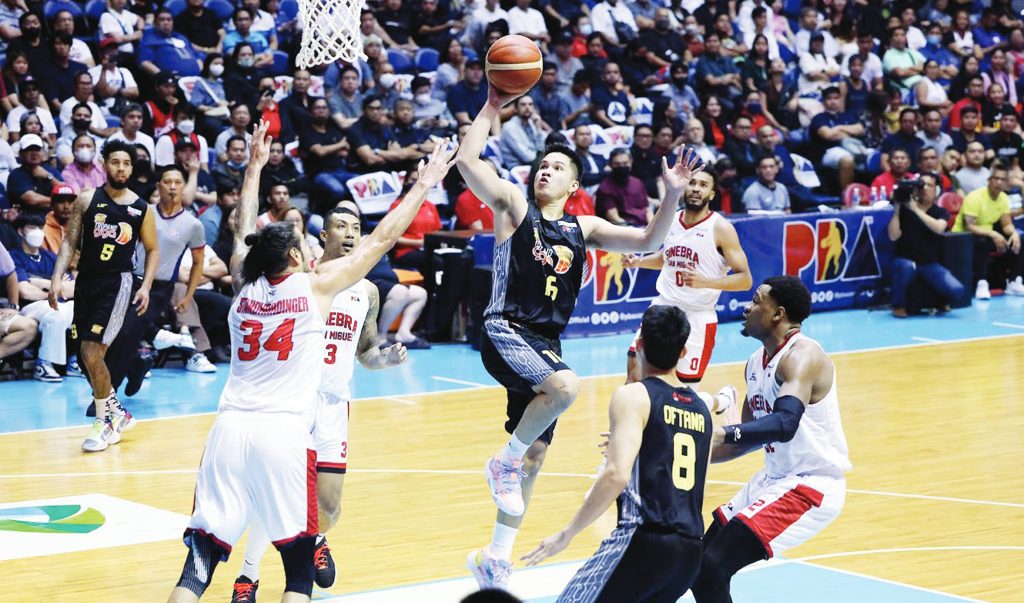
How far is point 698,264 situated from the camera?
35.0 feet

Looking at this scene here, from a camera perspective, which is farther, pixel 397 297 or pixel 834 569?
pixel 397 297

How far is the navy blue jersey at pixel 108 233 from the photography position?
1080 cm

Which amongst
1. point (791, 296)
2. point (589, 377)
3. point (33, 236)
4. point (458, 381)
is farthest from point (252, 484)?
point (33, 236)

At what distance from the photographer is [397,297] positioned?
1472cm

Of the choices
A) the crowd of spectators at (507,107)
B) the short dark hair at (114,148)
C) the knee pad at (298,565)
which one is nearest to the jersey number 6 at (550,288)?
the knee pad at (298,565)

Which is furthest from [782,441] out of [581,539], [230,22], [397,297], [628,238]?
[230,22]

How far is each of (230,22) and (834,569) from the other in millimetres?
12421

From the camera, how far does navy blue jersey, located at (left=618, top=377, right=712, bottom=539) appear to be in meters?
5.25

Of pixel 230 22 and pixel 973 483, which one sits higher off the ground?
pixel 230 22

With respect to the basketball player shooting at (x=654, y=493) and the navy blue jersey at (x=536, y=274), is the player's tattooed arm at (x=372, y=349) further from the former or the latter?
the basketball player shooting at (x=654, y=493)

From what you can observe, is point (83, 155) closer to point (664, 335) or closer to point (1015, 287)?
point (664, 335)

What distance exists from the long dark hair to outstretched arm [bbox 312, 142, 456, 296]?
0.18 meters

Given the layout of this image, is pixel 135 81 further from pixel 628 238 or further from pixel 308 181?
pixel 628 238

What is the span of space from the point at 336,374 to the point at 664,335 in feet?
7.79
